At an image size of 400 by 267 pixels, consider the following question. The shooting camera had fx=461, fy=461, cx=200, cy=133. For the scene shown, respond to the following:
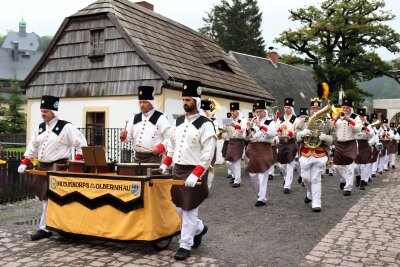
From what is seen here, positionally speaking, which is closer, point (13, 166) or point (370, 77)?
point (13, 166)

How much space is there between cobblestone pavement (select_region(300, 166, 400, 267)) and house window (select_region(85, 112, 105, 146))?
9786 mm

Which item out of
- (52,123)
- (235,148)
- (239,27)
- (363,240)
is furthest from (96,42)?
(239,27)

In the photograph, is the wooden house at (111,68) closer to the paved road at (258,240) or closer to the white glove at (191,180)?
the paved road at (258,240)

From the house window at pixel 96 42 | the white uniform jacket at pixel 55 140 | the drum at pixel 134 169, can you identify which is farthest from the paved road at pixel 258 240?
the house window at pixel 96 42

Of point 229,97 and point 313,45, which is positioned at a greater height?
point 313,45

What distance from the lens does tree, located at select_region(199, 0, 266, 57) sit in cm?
5088

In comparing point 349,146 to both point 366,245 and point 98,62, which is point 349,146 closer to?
point 366,245

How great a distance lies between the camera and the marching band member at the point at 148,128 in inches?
273

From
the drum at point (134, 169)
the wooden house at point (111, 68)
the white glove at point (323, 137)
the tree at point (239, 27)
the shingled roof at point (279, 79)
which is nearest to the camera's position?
the drum at point (134, 169)

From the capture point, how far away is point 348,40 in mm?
32750

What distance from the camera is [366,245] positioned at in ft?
20.2

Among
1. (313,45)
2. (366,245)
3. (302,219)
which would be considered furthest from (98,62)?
(313,45)

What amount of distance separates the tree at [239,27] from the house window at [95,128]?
115ft

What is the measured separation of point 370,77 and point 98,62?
23.1m
